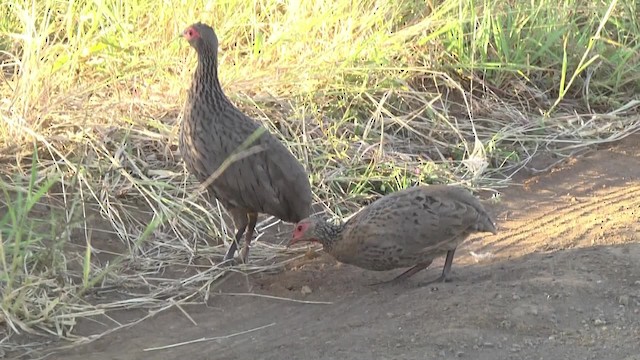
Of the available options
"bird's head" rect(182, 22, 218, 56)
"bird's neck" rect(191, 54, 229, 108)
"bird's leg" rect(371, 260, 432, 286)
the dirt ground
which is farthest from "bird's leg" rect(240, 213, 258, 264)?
"bird's head" rect(182, 22, 218, 56)

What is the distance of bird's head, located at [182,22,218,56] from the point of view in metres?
5.11

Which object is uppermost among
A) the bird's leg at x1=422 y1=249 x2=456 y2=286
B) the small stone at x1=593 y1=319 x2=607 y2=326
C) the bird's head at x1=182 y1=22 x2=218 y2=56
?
the bird's head at x1=182 y1=22 x2=218 y2=56

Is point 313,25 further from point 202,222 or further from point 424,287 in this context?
point 424,287

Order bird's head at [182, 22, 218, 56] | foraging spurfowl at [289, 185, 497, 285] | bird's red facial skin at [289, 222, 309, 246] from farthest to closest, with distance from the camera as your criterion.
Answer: bird's head at [182, 22, 218, 56]
bird's red facial skin at [289, 222, 309, 246]
foraging spurfowl at [289, 185, 497, 285]

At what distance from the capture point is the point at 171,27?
648 cm

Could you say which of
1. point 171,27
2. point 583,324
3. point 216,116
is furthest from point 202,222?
point 583,324

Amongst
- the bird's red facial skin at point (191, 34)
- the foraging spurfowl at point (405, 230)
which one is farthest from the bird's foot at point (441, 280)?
the bird's red facial skin at point (191, 34)

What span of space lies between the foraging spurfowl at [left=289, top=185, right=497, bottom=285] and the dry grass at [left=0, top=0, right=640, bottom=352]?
529 mm

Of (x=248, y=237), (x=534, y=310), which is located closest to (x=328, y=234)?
(x=248, y=237)

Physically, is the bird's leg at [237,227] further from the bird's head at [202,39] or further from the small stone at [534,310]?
the small stone at [534,310]

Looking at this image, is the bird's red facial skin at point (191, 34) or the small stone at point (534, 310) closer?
the small stone at point (534, 310)

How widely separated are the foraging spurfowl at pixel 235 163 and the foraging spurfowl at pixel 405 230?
256 mm

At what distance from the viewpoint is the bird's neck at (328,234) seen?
471 cm

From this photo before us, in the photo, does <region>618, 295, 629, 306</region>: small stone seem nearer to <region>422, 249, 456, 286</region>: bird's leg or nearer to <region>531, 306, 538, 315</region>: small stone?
<region>531, 306, 538, 315</region>: small stone
